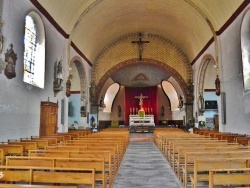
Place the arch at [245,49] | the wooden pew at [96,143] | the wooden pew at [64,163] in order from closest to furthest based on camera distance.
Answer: the wooden pew at [64,163] < the wooden pew at [96,143] < the arch at [245,49]

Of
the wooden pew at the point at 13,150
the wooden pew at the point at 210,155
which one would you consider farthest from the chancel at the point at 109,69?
the wooden pew at the point at 210,155

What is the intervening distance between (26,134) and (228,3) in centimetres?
903

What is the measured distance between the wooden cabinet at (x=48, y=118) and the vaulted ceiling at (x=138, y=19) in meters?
A: 3.73

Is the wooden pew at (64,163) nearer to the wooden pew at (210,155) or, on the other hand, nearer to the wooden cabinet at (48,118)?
Answer: the wooden pew at (210,155)

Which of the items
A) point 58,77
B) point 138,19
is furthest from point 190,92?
point 58,77

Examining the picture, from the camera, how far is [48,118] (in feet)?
35.4

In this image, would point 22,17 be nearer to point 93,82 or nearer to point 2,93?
point 2,93

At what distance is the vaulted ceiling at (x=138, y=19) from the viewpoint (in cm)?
1189

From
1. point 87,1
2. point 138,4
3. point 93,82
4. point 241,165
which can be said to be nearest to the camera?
point 241,165

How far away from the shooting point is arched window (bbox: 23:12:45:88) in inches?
383

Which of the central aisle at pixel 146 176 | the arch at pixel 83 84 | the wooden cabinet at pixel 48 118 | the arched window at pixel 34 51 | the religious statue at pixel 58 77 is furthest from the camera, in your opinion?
the arch at pixel 83 84

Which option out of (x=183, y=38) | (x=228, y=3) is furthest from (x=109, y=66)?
(x=228, y=3)

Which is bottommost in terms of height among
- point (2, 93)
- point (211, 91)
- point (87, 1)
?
point (2, 93)

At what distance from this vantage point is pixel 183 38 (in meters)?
18.0
